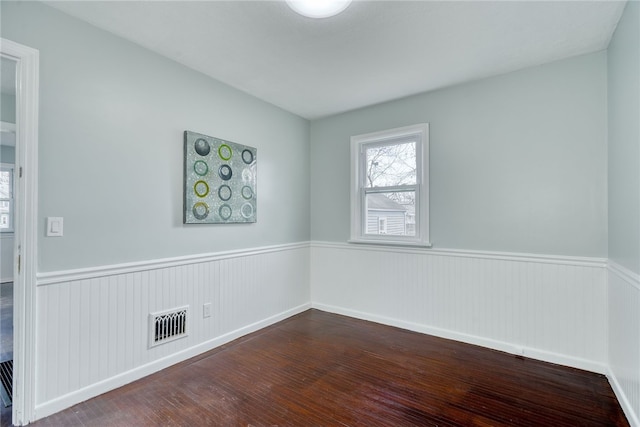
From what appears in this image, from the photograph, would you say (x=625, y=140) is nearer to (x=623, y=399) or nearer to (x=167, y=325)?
(x=623, y=399)

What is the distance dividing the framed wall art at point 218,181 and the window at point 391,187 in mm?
1293

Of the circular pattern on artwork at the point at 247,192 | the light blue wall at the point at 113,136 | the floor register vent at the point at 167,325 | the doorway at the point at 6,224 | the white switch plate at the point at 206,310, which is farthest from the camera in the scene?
the circular pattern on artwork at the point at 247,192

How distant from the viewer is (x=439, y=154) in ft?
10.6

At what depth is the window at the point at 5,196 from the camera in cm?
531

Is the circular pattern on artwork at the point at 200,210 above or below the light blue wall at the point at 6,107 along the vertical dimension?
below

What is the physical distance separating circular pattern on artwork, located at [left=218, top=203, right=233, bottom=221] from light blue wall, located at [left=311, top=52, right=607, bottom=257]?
197cm

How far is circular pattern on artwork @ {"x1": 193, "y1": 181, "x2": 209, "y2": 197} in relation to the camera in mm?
2760

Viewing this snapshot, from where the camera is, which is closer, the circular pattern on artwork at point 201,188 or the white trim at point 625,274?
the white trim at point 625,274

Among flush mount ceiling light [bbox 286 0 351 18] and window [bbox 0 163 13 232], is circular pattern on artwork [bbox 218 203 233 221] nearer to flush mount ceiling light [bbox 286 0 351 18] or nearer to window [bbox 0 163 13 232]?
flush mount ceiling light [bbox 286 0 351 18]

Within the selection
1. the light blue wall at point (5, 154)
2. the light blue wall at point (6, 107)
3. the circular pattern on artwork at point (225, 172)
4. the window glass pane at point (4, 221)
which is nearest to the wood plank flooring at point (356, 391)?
the circular pattern on artwork at point (225, 172)

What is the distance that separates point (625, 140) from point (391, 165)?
6.49 feet

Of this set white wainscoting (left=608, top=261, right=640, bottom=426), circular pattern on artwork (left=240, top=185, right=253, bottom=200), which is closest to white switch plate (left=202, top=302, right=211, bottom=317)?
circular pattern on artwork (left=240, top=185, right=253, bottom=200)

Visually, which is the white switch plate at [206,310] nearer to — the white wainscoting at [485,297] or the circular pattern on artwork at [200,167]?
the circular pattern on artwork at [200,167]

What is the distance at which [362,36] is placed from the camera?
88.4 inches
